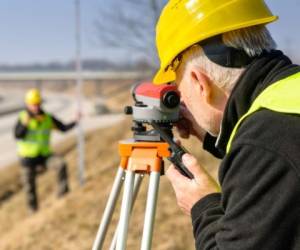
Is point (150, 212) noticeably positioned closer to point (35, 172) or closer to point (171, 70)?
point (171, 70)

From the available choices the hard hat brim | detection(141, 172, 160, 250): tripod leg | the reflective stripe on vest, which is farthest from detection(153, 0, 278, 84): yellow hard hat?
detection(141, 172, 160, 250): tripod leg

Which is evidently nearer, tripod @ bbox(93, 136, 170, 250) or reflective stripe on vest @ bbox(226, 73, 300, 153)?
reflective stripe on vest @ bbox(226, 73, 300, 153)

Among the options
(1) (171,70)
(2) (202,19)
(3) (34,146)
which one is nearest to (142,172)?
(1) (171,70)

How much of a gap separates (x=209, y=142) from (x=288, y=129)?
582 mm

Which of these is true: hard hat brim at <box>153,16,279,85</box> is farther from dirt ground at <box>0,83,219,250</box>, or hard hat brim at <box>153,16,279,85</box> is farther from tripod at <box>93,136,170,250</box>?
dirt ground at <box>0,83,219,250</box>

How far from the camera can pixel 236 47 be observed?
1.73 metres

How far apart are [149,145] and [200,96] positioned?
496 millimetres

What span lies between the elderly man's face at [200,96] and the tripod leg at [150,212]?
0.40 m

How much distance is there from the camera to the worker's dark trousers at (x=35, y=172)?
9773 mm

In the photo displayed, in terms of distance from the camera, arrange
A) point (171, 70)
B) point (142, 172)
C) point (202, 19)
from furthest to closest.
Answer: point (142, 172) → point (171, 70) → point (202, 19)

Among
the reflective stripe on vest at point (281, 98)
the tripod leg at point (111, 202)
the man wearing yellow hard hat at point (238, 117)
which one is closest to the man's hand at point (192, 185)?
the man wearing yellow hard hat at point (238, 117)

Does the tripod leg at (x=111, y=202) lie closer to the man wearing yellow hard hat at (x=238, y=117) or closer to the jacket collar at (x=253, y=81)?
the man wearing yellow hard hat at (x=238, y=117)

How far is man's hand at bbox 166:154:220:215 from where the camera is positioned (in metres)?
1.82

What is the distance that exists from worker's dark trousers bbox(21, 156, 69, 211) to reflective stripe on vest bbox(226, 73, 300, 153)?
27.6ft
